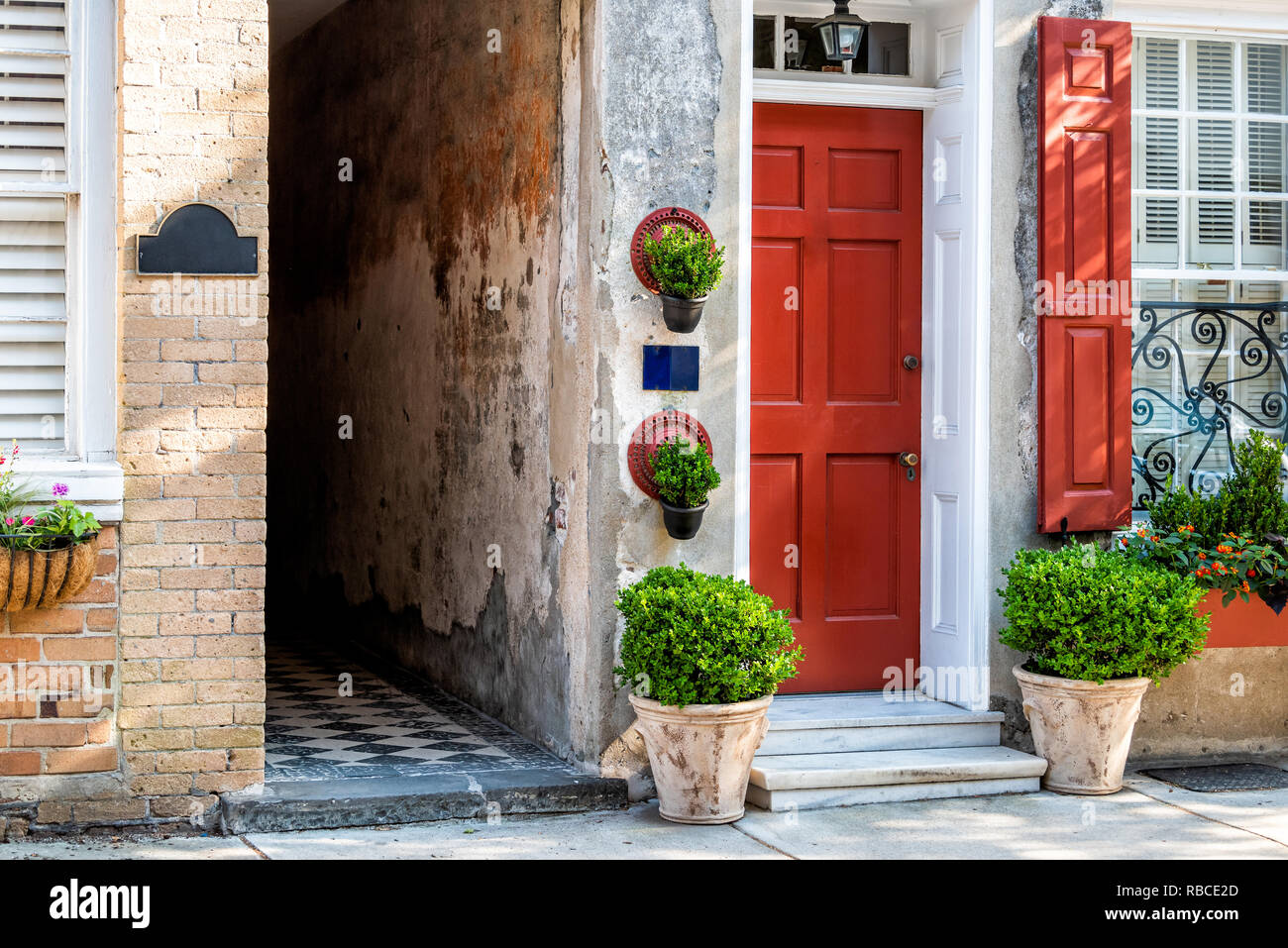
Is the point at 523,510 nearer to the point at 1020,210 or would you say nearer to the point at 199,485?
the point at 199,485

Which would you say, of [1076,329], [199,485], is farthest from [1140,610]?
[199,485]

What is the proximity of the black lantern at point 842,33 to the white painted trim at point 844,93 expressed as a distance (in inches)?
6.6

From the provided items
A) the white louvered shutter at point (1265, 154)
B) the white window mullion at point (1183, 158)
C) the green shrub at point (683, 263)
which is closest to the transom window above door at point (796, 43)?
the green shrub at point (683, 263)

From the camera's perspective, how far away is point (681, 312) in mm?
5590

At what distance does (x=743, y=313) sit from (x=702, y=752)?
1.76 m

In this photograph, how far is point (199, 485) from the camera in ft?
16.9

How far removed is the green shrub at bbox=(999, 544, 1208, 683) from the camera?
222 inches

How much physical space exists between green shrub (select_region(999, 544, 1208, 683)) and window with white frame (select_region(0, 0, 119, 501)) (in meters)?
3.55

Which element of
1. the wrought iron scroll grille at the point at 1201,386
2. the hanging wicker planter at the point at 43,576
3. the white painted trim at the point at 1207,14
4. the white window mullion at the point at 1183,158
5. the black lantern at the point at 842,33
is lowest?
the hanging wicker planter at the point at 43,576

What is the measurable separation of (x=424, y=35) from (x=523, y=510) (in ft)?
10.2

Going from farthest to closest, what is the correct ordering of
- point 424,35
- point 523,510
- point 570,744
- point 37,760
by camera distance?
point 424,35, point 523,510, point 570,744, point 37,760

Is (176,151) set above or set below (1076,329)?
above

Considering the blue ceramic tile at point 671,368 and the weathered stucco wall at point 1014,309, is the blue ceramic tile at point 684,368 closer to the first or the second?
the blue ceramic tile at point 671,368

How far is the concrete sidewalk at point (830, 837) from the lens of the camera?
498 centimetres
